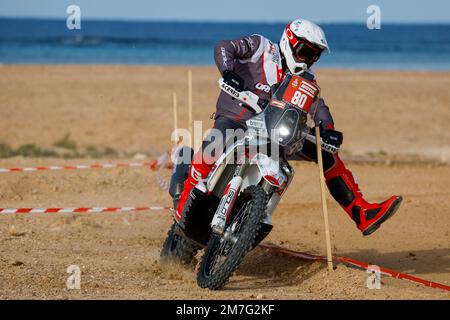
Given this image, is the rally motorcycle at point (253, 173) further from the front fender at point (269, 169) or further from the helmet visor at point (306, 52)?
the helmet visor at point (306, 52)

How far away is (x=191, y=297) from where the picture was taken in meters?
6.49

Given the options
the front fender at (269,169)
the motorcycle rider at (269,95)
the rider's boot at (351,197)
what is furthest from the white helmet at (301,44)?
the rider's boot at (351,197)

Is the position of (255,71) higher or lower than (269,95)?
higher

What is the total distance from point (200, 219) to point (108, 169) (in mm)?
5887

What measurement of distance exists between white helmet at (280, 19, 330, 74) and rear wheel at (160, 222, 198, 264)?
1.78m

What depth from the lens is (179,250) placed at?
7930mm

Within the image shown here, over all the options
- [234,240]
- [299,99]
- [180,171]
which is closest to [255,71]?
[299,99]

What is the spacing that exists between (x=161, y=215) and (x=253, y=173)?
4.24 meters

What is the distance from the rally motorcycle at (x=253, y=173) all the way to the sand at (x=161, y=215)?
0.33 m

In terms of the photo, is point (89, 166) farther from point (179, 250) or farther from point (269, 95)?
point (269, 95)

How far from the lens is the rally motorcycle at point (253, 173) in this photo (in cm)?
665

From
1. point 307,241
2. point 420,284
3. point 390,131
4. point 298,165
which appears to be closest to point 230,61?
point 420,284

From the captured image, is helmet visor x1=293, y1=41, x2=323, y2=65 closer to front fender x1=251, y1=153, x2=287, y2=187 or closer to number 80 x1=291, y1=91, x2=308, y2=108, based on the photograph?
number 80 x1=291, y1=91, x2=308, y2=108

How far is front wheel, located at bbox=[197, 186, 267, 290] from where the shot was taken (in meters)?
6.55
